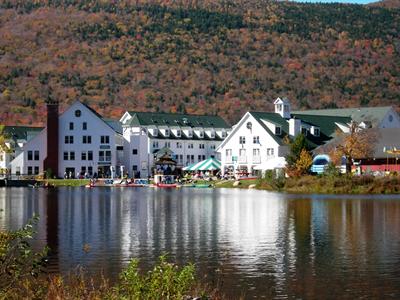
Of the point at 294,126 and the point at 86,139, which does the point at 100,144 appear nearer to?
the point at 86,139

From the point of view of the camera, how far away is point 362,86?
182 metres

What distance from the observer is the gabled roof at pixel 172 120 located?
412 feet

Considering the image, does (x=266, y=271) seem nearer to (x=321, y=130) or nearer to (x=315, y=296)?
(x=315, y=296)

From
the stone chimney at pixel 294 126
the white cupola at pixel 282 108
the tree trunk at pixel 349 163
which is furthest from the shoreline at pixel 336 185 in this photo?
the white cupola at pixel 282 108

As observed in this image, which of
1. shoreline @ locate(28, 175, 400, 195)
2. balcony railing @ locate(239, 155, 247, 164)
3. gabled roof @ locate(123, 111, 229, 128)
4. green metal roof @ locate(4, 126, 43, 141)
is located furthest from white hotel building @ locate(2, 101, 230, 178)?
shoreline @ locate(28, 175, 400, 195)

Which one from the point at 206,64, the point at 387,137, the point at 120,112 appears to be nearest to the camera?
the point at 387,137

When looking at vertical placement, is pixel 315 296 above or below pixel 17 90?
below

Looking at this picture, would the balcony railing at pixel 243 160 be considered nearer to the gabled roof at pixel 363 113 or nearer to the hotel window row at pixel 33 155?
the gabled roof at pixel 363 113

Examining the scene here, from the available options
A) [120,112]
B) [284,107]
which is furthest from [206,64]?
[284,107]

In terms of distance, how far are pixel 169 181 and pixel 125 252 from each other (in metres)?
76.4

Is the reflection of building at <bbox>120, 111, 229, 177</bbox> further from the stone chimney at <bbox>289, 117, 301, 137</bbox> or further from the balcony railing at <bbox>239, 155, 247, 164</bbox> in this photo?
the stone chimney at <bbox>289, 117, 301, 137</bbox>

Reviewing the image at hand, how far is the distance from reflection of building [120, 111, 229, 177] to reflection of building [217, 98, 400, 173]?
1099cm

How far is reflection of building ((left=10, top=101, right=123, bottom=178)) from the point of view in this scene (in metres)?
119

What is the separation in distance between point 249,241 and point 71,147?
86.0 meters
